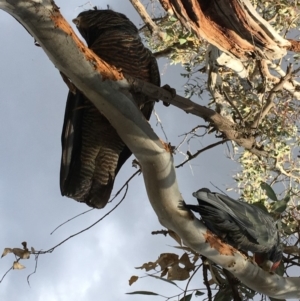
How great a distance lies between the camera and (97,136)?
6.22 ft

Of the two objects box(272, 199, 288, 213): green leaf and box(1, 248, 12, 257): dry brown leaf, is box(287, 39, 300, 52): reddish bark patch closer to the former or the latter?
box(272, 199, 288, 213): green leaf

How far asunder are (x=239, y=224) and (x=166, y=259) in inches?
15.2

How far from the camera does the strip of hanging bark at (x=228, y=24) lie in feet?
5.33

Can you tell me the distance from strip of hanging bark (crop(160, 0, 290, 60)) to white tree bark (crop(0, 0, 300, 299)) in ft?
1.35

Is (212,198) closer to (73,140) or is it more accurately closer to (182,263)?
(182,263)

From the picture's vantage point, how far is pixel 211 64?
9.16 feet

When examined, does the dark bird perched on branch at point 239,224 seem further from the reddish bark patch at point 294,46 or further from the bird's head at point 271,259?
the reddish bark patch at point 294,46

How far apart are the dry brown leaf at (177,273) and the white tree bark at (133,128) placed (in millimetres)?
283

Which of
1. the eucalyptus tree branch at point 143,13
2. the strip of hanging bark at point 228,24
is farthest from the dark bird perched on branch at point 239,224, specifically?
the eucalyptus tree branch at point 143,13

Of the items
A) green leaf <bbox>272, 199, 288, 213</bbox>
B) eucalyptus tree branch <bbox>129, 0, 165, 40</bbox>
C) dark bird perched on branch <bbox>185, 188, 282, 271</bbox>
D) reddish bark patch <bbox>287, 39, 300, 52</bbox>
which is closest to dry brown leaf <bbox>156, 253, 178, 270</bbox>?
dark bird perched on branch <bbox>185, 188, 282, 271</bbox>

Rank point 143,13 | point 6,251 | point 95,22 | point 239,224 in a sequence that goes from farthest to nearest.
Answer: point 143,13 → point 95,22 → point 6,251 → point 239,224

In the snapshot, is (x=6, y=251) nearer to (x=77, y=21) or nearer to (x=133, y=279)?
(x=133, y=279)

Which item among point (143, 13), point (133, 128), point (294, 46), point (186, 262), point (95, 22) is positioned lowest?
point (186, 262)

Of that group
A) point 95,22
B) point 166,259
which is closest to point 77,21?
point 95,22
